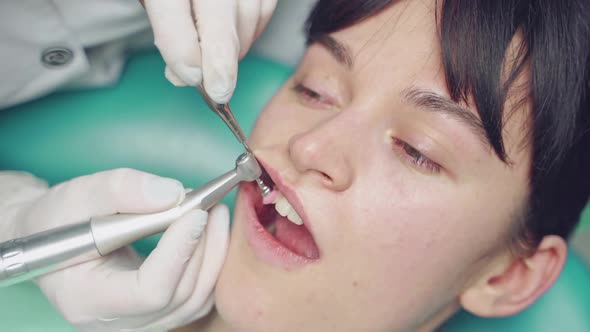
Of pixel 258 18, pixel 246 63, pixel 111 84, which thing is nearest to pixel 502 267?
pixel 258 18

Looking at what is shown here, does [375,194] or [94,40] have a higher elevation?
[94,40]

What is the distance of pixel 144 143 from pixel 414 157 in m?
0.68

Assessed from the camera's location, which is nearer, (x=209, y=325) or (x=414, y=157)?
(x=414, y=157)

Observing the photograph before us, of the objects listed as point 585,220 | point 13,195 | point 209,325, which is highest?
point 13,195

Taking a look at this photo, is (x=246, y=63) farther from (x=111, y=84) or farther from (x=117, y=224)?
(x=117, y=224)

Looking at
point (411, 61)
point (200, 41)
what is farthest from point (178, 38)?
point (411, 61)

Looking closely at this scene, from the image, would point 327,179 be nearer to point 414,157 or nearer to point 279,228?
point 414,157

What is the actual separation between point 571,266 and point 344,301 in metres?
0.71

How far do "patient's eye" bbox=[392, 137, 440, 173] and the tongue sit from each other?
0.23 m

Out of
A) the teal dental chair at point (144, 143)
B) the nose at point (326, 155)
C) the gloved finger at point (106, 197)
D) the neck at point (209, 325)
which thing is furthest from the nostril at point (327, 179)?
the teal dental chair at point (144, 143)

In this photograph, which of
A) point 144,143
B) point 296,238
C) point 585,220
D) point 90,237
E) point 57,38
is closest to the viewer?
point 90,237

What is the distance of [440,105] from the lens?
0.94 meters

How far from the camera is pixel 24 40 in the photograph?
1.24 metres

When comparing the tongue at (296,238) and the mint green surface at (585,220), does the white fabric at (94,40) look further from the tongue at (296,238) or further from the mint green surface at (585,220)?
the mint green surface at (585,220)
